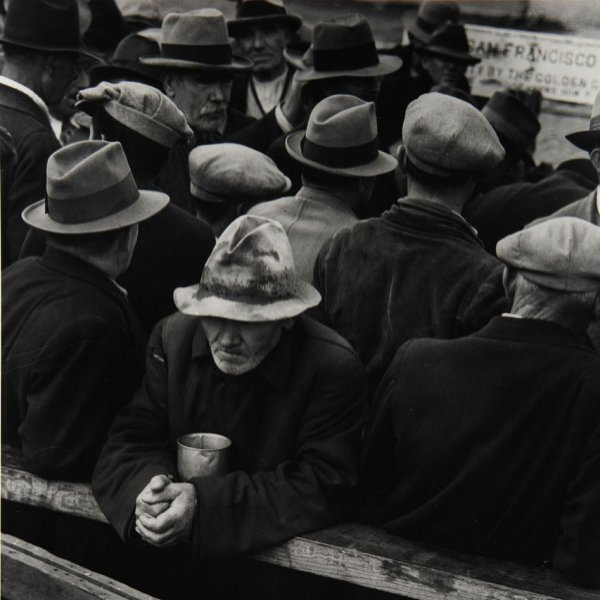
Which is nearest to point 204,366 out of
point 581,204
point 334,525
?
point 334,525

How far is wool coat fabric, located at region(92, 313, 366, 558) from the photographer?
2.98m

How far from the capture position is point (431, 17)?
8.39m

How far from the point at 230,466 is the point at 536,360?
957mm

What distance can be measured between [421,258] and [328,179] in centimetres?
74

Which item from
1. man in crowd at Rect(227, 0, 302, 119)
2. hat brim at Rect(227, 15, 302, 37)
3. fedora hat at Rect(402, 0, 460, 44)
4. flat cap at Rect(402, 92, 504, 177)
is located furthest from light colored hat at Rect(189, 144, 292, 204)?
fedora hat at Rect(402, 0, 460, 44)

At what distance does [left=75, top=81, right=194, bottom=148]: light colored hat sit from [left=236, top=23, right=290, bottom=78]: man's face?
2.96 meters

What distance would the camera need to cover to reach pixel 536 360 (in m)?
2.84

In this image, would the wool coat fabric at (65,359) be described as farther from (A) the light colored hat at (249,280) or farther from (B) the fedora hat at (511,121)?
(B) the fedora hat at (511,121)

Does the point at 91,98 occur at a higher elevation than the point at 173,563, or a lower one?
higher

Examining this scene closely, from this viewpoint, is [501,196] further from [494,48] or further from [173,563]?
[494,48]

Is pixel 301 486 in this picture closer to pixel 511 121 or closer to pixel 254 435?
pixel 254 435

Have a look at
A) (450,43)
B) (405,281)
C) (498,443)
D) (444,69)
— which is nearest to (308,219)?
(405,281)

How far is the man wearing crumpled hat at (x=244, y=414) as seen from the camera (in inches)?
116

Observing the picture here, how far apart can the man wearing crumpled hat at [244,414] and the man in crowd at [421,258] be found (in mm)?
497
